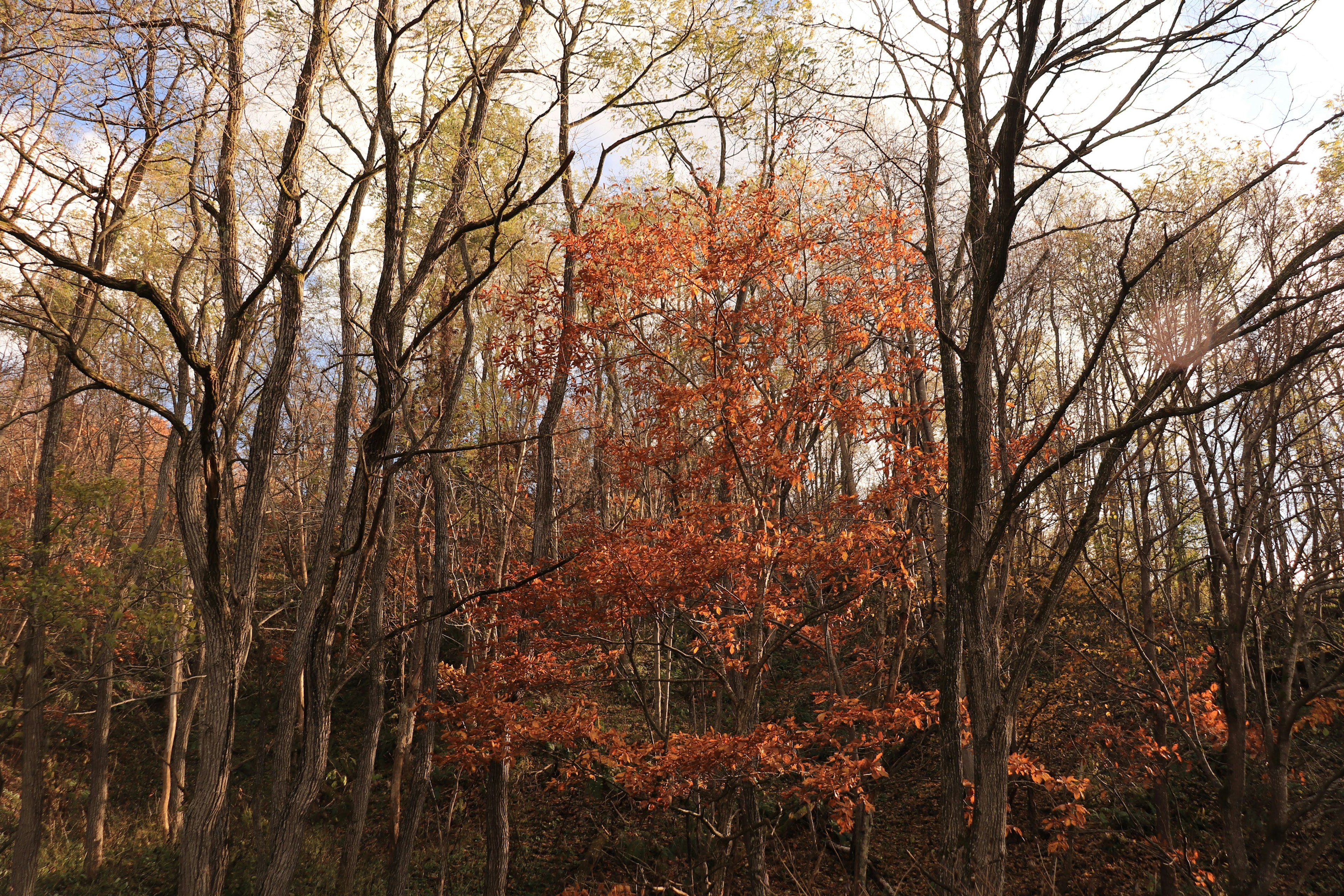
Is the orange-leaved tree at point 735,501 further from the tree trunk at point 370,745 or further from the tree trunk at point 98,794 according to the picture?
the tree trunk at point 98,794

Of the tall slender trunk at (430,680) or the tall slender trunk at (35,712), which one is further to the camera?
the tall slender trunk at (35,712)

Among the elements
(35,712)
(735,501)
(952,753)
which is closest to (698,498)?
(735,501)

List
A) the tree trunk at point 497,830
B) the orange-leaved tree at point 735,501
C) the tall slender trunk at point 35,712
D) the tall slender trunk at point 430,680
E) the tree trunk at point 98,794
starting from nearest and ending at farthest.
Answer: the orange-leaved tree at point 735,501, the tree trunk at point 497,830, the tall slender trunk at point 430,680, the tall slender trunk at point 35,712, the tree trunk at point 98,794

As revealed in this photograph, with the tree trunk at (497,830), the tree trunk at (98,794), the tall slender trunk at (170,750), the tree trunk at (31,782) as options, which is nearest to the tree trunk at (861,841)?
the tree trunk at (497,830)

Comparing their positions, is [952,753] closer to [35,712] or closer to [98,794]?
[35,712]

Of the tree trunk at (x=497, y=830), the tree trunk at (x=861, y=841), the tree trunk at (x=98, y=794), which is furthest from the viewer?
the tree trunk at (x=98, y=794)

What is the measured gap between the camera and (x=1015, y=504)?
4.51m

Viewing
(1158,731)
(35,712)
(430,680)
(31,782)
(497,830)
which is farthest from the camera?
(31,782)

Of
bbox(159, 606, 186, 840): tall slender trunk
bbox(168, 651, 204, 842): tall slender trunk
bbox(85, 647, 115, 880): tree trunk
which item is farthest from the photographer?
bbox(168, 651, 204, 842): tall slender trunk

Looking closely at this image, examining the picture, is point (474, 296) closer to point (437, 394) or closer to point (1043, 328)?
point (437, 394)

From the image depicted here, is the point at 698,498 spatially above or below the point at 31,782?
above

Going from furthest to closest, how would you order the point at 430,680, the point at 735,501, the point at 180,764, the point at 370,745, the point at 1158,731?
1. the point at 180,764
2. the point at 370,745
3. the point at 430,680
4. the point at 1158,731
5. the point at 735,501

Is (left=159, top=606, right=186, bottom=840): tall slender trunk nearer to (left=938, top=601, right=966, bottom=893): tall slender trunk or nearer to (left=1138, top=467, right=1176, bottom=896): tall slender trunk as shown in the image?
(left=938, top=601, right=966, bottom=893): tall slender trunk

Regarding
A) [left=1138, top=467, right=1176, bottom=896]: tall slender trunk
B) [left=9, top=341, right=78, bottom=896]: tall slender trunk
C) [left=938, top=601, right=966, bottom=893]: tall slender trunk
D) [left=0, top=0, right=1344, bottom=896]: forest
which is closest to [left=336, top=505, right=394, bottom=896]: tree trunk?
[left=0, top=0, right=1344, bottom=896]: forest
